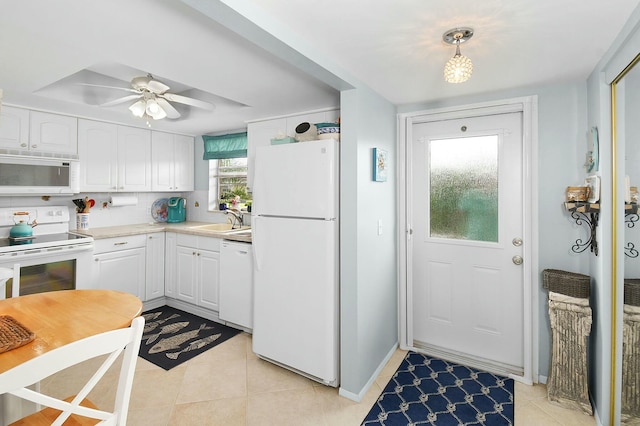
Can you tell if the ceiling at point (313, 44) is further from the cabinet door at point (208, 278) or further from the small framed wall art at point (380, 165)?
the cabinet door at point (208, 278)

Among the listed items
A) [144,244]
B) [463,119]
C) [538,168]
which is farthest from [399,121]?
[144,244]

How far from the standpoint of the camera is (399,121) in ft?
9.57

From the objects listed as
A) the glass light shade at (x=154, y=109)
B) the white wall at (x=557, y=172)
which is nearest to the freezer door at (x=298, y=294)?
the glass light shade at (x=154, y=109)

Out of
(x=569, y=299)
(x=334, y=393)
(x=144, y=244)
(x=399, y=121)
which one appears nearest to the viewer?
(x=569, y=299)

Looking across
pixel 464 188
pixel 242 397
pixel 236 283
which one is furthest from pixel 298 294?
pixel 464 188

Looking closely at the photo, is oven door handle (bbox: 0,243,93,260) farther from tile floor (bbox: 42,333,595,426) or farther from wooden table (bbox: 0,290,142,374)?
wooden table (bbox: 0,290,142,374)

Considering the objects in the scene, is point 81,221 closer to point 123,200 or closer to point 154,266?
point 123,200

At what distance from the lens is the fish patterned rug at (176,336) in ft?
9.19

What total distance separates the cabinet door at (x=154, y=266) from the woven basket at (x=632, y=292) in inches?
161

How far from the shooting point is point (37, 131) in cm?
316

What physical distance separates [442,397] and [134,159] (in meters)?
3.97

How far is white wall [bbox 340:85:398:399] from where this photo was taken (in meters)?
2.26

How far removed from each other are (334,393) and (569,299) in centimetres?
169

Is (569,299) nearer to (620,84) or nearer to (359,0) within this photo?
(620,84)
